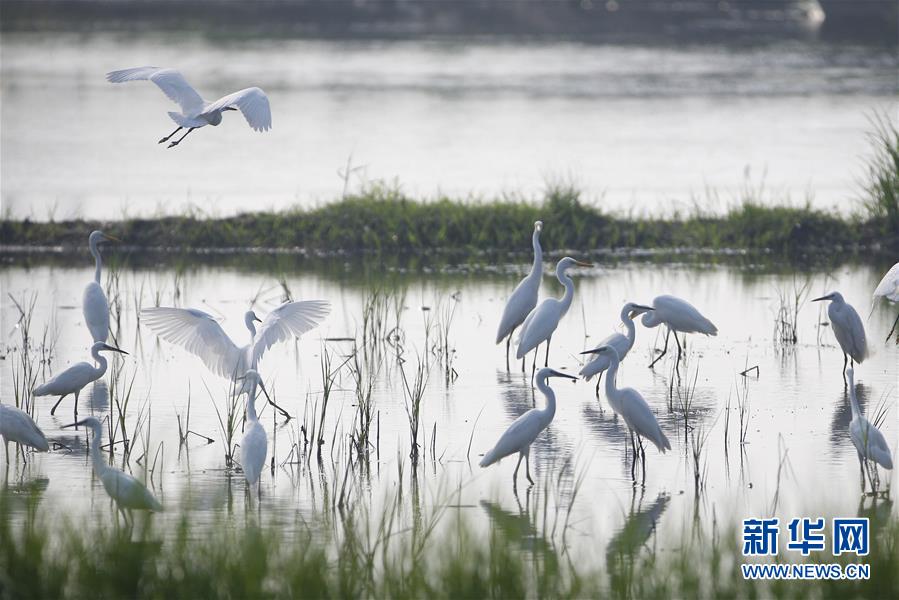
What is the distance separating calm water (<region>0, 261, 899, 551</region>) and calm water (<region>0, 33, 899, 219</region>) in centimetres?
281

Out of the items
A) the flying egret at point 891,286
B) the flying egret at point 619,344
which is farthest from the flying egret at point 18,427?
the flying egret at point 891,286

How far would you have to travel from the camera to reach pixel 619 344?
7484 mm

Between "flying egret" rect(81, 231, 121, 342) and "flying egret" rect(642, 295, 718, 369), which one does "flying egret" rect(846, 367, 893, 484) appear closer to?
"flying egret" rect(642, 295, 718, 369)

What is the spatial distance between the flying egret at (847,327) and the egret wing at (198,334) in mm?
3398

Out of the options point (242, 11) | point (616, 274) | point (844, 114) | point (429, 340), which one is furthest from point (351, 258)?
point (242, 11)

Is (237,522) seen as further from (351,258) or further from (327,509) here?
(351,258)

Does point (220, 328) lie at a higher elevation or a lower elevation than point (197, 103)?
lower

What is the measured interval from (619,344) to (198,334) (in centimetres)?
230

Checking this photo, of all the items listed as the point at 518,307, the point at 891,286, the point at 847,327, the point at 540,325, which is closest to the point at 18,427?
the point at 540,325

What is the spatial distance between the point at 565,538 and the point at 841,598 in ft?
4.09

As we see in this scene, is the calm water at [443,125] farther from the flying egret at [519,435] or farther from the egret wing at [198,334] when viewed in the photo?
the flying egret at [519,435]

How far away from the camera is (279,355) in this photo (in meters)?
8.73

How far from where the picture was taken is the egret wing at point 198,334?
A: 22.8 feet

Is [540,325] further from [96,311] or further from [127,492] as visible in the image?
[127,492]
